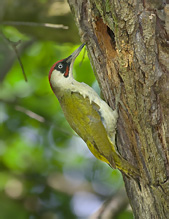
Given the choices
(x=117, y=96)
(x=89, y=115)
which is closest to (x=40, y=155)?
(x=89, y=115)

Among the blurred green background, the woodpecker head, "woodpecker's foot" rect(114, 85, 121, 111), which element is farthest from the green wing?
the blurred green background

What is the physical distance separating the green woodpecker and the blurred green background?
1.20 meters

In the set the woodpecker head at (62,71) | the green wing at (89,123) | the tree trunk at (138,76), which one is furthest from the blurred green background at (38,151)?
the tree trunk at (138,76)

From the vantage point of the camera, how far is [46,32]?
19.2 ft

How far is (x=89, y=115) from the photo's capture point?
4367 millimetres

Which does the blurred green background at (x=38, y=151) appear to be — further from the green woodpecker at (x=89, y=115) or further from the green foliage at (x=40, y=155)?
the green woodpecker at (x=89, y=115)

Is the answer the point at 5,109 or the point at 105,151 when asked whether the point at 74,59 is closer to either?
the point at 105,151

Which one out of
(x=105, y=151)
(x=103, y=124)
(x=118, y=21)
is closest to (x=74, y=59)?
(x=103, y=124)

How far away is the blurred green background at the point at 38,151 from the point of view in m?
6.57

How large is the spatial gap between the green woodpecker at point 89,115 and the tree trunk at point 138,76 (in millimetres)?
203

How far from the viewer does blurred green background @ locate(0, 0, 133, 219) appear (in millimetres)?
6570

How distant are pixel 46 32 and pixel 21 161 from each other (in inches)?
108

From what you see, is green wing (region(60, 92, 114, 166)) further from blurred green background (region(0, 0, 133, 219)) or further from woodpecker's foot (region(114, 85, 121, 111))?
blurred green background (region(0, 0, 133, 219))

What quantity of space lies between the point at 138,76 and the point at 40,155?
4737 mm
